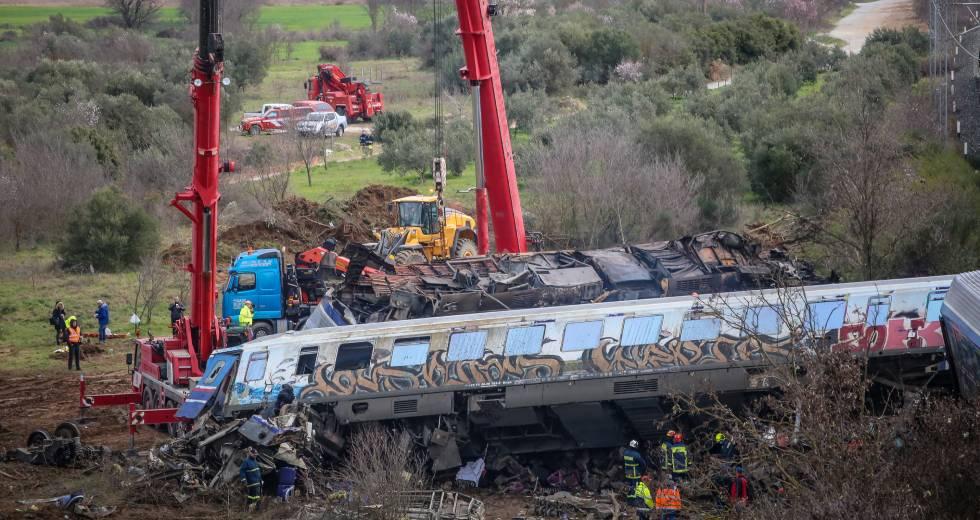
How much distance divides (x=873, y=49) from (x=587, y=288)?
115ft

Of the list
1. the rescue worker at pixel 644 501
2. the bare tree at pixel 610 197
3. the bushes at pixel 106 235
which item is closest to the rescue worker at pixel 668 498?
the rescue worker at pixel 644 501

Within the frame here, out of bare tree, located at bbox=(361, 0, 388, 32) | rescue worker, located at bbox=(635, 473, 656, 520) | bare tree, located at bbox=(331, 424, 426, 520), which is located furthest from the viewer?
bare tree, located at bbox=(361, 0, 388, 32)

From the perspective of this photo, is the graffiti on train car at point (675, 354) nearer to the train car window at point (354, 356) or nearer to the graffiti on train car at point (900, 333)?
the graffiti on train car at point (900, 333)

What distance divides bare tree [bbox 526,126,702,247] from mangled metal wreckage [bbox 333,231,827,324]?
7.91m

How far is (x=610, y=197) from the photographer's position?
33625mm

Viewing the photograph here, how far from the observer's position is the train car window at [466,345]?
63.8ft

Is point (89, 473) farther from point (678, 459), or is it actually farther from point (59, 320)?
point (59, 320)

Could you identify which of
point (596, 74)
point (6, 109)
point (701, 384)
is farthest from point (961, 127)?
point (6, 109)

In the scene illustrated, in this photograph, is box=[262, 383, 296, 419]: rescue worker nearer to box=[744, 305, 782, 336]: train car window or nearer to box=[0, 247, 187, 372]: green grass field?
box=[744, 305, 782, 336]: train car window

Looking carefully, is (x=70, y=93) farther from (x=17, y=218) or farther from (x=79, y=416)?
(x=79, y=416)

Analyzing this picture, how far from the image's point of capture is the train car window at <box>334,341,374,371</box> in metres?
19.6

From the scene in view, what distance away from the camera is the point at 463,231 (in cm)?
3102

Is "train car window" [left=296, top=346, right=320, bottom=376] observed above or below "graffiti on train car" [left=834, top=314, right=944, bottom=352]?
below

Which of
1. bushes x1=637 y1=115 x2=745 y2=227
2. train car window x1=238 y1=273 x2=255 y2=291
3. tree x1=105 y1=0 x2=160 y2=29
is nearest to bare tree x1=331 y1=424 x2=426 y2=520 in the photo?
train car window x1=238 y1=273 x2=255 y2=291
